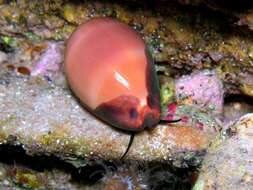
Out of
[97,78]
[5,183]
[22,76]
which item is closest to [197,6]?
[97,78]

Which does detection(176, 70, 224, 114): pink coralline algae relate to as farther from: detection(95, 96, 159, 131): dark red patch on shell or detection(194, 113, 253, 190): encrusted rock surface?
detection(194, 113, 253, 190): encrusted rock surface

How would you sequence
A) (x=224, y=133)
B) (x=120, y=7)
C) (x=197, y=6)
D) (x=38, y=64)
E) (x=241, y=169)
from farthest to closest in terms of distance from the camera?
(x=38, y=64) → (x=120, y=7) → (x=197, y=6) → (x=224, y=133) → (x=241, y=169)

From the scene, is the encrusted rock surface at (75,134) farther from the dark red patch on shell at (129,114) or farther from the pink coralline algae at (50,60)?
the pink coralline algae at (50,60)

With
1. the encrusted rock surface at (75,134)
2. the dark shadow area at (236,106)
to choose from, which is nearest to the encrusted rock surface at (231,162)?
the encrusted rock surface at (75,134)

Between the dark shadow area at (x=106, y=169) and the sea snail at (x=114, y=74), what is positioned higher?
the sea snail at (x=114, y=74)

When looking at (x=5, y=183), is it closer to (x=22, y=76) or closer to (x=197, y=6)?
(x=22, y=76)

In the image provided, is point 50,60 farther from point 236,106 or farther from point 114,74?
point 236,106

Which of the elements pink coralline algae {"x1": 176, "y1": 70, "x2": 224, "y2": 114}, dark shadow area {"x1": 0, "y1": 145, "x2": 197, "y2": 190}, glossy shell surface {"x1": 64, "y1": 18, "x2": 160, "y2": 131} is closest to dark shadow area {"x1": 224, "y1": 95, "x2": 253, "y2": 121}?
pink coralline algae {"x1": 176, "y1": 70, "x2": 224, "y2": 114}
